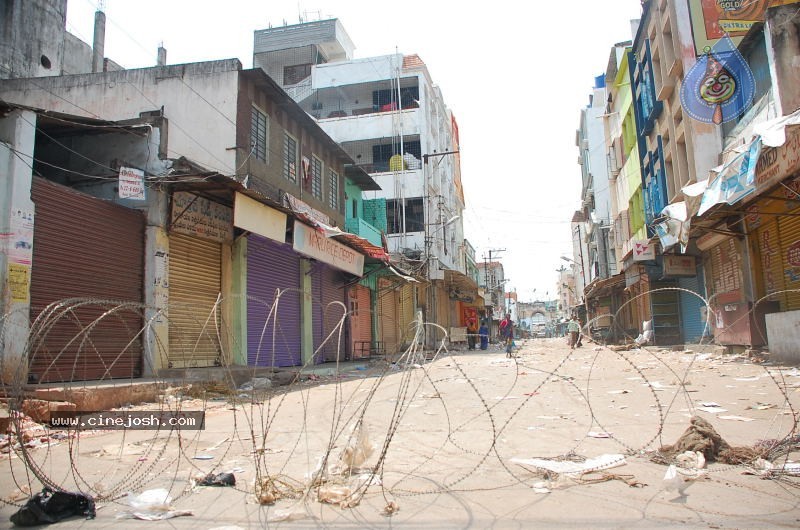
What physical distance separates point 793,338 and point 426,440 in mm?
8259

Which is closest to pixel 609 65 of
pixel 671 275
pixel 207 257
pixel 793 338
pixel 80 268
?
pixel 671 275

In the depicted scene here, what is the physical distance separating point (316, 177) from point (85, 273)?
37.1 ft

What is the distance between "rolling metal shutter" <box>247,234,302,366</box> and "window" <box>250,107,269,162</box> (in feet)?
8.05

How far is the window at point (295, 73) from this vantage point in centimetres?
3706

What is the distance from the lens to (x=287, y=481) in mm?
4301

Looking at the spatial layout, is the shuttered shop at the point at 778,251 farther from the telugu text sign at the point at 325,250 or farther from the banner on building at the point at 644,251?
the telugu text sign at the point at 325,250

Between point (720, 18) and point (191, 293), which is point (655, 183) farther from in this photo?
point (191, 293)

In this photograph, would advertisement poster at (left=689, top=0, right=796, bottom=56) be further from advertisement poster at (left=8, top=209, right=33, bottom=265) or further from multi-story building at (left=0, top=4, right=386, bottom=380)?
advertisement poster at (left=8, top=209, right=33, bottom=265)

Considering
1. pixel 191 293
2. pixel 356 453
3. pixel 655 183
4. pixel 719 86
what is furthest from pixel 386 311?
pixel 356 453

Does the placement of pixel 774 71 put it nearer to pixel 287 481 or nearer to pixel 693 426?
pixel 693 426

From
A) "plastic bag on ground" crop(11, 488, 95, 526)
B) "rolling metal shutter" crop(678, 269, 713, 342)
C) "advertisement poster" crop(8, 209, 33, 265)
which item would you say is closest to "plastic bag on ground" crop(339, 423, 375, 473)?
Result: "plastic bag on ground" crop(11, 488, 95, 526)

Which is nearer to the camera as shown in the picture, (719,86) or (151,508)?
(151,508)

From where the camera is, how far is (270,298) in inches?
634

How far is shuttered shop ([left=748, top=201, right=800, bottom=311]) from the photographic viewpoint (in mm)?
12047
